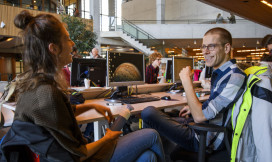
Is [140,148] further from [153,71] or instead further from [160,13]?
[160,13]

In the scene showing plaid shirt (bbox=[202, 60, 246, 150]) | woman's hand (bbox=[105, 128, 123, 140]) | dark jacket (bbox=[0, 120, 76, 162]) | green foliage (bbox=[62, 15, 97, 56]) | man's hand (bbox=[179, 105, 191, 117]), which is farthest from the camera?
green foliage (bbox=[62, 15, 97, 56])

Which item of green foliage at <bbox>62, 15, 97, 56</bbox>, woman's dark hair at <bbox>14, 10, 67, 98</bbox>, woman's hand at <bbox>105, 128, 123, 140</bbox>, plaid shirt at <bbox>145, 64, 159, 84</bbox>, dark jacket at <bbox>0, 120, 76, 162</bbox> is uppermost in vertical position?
green foliage at <bbox>62, 15, 97, 56</bbox>

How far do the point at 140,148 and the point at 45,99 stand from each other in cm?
63

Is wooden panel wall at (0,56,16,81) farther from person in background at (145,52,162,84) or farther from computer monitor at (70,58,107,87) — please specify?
computer monitor at (70,58,107,87)

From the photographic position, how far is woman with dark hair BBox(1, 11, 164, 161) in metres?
0.87

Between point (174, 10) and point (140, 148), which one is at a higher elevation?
point (174, 10)

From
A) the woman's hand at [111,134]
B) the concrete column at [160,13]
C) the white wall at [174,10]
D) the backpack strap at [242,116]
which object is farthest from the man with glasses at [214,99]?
the white wall at [174,10]

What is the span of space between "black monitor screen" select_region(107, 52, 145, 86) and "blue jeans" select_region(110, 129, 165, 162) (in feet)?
3.66

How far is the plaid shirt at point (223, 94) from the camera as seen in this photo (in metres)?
1.36

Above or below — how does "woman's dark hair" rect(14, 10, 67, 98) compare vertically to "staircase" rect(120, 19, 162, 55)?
below

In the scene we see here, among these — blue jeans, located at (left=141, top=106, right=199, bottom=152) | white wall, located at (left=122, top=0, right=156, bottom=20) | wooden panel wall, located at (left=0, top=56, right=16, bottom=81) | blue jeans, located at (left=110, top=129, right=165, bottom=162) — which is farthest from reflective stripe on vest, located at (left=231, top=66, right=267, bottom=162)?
white wall, located at (left=122, top=0, right=156, bottom=20)

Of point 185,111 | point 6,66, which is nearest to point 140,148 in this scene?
point 185,111

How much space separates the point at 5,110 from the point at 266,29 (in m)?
13.5

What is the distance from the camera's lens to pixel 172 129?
161 cm
